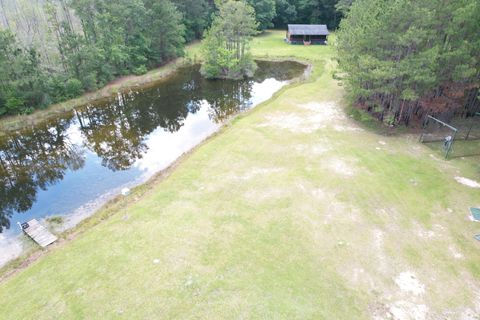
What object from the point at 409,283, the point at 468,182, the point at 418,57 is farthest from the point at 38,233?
the point at 418,57

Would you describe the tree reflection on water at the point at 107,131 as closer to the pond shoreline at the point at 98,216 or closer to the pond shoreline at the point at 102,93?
the pond shoreline at the point at 102,93

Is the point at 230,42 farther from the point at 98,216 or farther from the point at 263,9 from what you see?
the point at 263,9

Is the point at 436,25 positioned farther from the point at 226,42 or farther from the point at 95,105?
the point at 95,105

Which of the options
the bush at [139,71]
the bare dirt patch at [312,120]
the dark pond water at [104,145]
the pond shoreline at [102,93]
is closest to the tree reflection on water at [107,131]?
the dark pond water at [104,145]

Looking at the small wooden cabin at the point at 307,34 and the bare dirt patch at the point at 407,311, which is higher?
the small wooden cabin at the point at 307,34

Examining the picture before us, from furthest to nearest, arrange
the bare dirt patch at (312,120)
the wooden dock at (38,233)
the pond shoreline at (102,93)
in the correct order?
1. the pond shoreline at (102,93)
2. the bare dirt patch at (312,120)
3. the wooden dock at (38,233)

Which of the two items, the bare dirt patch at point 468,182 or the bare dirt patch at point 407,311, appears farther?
the bare dirt patch at point 468,182

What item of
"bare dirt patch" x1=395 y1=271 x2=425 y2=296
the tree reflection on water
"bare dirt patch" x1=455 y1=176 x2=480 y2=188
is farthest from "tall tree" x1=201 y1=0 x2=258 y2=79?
"bare dirt patch" x1=395 y1=271 x2=425 y2=296
